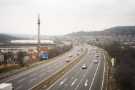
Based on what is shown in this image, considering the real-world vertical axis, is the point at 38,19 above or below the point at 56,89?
above

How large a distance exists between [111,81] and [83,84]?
217 inches

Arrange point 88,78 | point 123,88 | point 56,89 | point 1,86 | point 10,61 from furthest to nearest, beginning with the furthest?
point 10,61 < point 88,78 < point 123,88 < point 56,89 < point 1,86

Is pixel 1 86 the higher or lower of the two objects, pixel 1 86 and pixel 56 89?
the higher

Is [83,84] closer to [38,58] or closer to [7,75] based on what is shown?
[7,75]

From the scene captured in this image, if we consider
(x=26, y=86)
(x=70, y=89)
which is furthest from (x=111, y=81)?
(x=26, y=86)

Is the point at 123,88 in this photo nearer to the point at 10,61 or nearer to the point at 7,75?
the point at 7,75

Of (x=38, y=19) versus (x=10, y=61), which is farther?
(x=38, y=19)

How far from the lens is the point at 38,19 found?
77.8 meters

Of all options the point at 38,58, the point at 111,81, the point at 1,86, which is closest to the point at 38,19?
the point at 38,58

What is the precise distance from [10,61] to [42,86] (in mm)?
33869

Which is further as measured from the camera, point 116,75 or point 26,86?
point 116,75

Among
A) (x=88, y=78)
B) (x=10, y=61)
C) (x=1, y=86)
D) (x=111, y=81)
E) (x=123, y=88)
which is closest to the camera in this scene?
(x=1, y=86)

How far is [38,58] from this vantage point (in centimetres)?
7288

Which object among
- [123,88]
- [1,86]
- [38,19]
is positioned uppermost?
[38,19]
